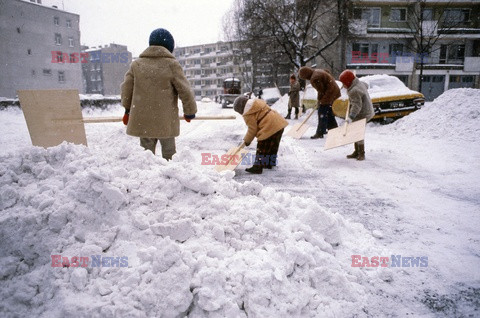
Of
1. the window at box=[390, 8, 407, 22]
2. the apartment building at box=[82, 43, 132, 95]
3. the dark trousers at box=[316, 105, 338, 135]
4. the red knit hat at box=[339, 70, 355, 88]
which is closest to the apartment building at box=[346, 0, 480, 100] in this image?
the window at box=[390, 8, 407, 22]

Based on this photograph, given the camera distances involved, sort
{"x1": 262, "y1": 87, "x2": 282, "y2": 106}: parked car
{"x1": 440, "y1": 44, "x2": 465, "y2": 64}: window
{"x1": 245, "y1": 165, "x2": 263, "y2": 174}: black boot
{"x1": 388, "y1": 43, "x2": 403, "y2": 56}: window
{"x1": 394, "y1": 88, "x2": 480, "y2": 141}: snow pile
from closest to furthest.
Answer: {"x1": 245, "y1": 165, "x2": 263, "y2": 174}: black boot → {"x1": 394, "y1": 88, "x2": 480, "y2": 141}: snow pile → {"x1": 262, "y1": 87, "x2": 282, "y2": 106}: parked car → {"x1": 388, "y1": 43, "x2": 403, "y2": 56}: window → {"x1": 440, "y1": 44, "x2": 465, "y2": 64}: window

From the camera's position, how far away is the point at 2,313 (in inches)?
59.1

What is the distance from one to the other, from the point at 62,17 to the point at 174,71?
42.9 meters

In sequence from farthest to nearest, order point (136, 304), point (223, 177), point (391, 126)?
point (391, 126)
point (223, 177)
point (136, 304)

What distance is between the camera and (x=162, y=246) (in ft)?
5.69

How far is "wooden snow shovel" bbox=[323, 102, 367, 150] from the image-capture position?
4895 mm

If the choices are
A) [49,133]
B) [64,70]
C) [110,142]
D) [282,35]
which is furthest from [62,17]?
[49,133]

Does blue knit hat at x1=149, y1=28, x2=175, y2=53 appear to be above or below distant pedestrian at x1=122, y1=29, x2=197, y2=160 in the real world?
above

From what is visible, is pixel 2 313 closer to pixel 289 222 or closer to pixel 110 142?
pixel 289 222

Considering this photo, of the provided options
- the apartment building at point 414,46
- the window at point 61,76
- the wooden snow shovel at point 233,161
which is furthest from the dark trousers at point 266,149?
the window at point 61,76

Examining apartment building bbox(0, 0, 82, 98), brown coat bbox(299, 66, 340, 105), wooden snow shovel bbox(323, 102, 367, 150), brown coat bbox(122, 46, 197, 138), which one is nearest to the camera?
brown coat bbox(122, 46, 197, 138)

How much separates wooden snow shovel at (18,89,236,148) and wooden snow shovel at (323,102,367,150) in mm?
3869

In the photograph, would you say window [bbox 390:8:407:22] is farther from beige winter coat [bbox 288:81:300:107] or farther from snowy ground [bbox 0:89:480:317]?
snowy ground [bbox 0:89:480:317]

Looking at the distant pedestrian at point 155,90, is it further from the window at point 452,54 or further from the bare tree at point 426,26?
the window at point 452,54
